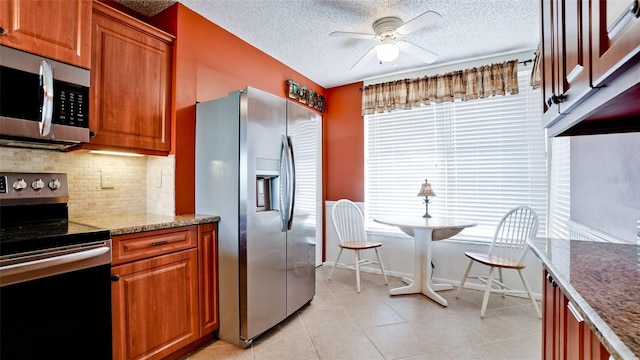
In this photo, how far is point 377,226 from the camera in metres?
3.80

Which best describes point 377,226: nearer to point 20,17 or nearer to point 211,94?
point 211,94

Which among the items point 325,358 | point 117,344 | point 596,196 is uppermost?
point 596,196

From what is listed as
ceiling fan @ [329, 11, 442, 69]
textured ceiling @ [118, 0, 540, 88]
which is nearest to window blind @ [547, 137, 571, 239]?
textured ceiling @ [118, 0, 540, 88]

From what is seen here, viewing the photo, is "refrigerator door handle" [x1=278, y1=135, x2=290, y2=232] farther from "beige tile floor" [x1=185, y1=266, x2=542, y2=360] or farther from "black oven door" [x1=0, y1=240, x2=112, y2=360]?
"black oven door" [x1=0, y1=240, x2=112, y2=360]

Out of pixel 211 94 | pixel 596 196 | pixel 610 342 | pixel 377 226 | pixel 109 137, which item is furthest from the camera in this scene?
pixel 377 226

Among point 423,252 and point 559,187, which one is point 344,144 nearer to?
point 423,252

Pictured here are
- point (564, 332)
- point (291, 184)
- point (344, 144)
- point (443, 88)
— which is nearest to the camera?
point (564, 332)

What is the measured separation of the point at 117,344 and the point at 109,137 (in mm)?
1220

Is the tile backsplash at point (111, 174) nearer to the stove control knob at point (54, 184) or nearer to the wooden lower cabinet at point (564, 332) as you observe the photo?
the stove control knob at point (54, 184)

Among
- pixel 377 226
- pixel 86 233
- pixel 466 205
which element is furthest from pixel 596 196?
pixel 86 233

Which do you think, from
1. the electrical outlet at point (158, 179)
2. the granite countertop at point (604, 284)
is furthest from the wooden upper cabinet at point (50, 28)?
the granite countertop at point (604, 284)

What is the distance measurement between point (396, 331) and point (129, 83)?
262cm

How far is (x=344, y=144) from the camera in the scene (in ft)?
13.2

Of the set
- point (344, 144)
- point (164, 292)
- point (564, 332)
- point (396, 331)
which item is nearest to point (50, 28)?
point (164, 292)
